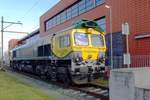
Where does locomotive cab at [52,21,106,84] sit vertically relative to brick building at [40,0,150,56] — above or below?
below

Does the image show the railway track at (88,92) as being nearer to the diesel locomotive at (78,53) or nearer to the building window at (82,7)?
the diesel locomotive at (78,53)

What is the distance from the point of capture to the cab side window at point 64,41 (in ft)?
69.2

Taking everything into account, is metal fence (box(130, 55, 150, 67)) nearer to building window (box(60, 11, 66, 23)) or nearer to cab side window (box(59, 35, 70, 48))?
cab side window (box(59, 35, 70, 48))

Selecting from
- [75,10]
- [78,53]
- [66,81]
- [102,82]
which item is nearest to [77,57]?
[78,53]

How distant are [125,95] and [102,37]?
10.3 meters

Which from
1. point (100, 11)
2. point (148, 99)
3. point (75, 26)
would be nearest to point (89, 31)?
point (75, 26)

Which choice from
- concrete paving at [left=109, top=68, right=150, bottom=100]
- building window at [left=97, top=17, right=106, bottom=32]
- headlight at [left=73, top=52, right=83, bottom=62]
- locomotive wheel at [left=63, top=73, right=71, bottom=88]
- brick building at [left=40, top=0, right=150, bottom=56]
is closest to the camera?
concrete paving at [left=109, top=68, right=150, bottom=100]

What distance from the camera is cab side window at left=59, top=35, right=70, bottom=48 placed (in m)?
21.1

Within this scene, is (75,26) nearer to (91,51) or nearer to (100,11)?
(91,51)

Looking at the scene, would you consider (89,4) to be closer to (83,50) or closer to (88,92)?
(83,50)

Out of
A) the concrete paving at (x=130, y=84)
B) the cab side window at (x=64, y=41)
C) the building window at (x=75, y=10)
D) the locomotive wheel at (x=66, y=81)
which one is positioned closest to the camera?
the concrete paving at (x=130, y=84)

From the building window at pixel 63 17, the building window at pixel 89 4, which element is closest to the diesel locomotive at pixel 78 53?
the building window at pixel 89 4

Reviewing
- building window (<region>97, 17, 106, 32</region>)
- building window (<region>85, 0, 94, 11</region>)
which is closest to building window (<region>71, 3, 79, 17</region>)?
building window (<region>85, 0, 94, 11</region>)

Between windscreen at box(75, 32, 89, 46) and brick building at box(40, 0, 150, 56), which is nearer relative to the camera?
windscreen at box(75, 32, 89, 46)
